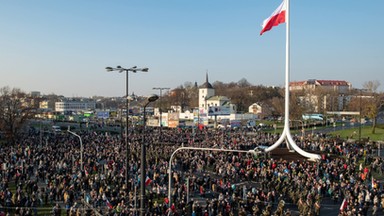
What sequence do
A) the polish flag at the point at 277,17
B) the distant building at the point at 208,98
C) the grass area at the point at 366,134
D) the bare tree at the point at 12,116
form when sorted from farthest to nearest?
the distant building at the point at 208,98, the grass area at the point at 366,134, the bare tree at the point at 12,116, the polish flag at the point at 277,17

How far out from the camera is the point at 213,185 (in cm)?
2317

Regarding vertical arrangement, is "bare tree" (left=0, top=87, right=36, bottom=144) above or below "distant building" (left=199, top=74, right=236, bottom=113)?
below

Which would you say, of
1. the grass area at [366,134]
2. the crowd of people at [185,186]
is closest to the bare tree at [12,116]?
the crowd of people at [185,186]

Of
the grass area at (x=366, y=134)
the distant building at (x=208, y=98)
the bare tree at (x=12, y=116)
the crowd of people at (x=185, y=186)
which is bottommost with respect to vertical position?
the crowd of people at (x=185, y=186)

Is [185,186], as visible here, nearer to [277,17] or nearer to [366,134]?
[277,17]

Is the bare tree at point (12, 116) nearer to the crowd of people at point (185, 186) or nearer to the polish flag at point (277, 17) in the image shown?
the crowd of people at point (185, 186)

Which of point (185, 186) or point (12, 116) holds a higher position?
point (12, 116)

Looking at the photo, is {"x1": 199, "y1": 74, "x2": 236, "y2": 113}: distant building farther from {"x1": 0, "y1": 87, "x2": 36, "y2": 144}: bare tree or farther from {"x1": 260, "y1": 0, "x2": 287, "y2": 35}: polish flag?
{"x1": 260, "y1": 0, "x2": 287, "y2": 35}: polish flag

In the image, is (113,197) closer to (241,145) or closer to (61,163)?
(61,163)

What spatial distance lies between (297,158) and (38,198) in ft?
82.9

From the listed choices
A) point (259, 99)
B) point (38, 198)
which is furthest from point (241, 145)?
point (259, 99)

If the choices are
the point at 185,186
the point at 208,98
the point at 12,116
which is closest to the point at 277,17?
the point at 185,186

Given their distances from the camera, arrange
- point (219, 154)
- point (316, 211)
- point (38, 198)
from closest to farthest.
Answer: point (316, 211)
point (38, 198)
point (219, 154)

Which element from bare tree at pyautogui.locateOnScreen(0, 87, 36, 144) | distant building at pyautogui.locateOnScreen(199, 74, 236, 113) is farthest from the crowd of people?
distant building at pyautogui.locateOnScreen(199, 74, 236, 113)
